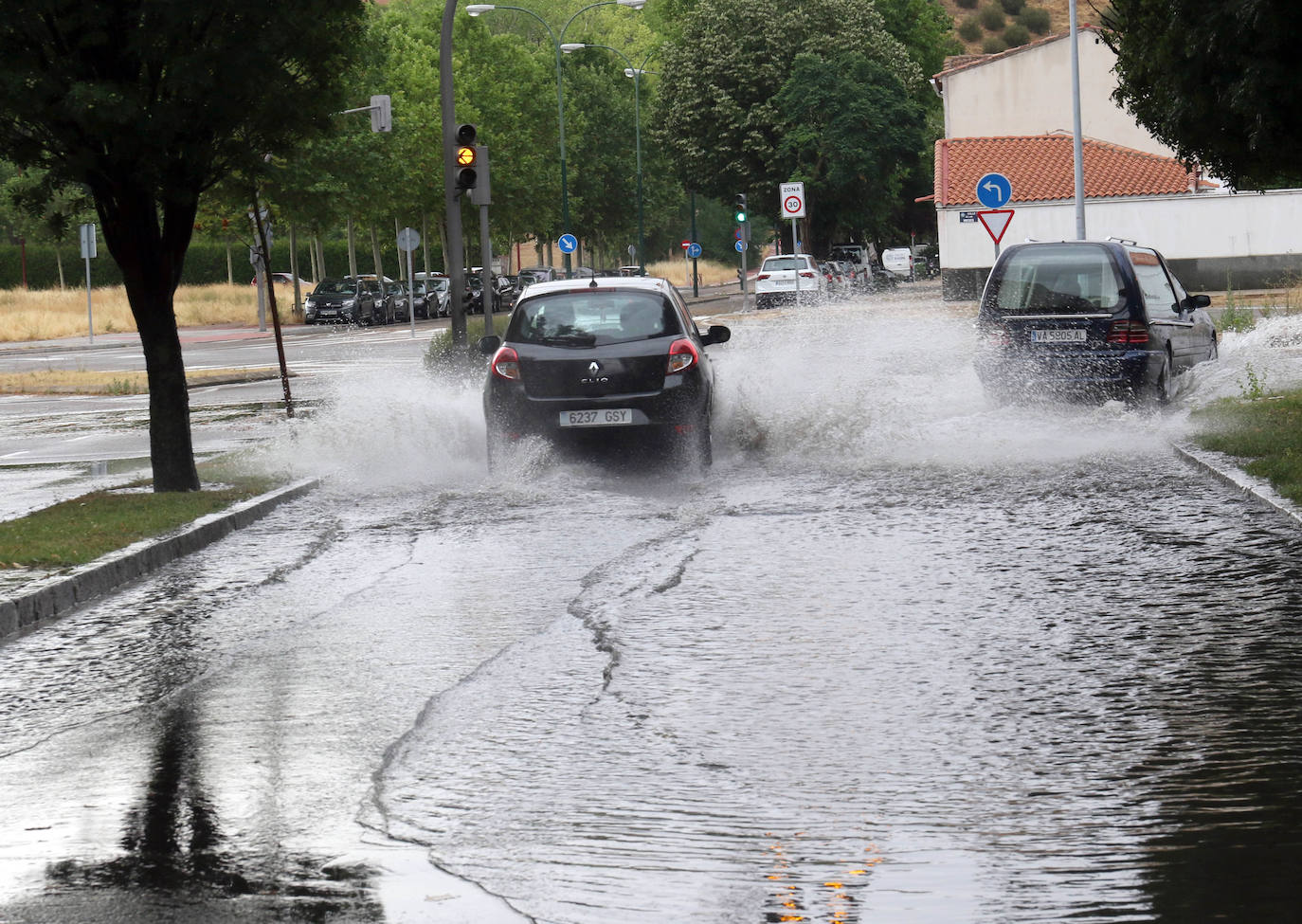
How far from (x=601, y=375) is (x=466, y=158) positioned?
31.4 feet

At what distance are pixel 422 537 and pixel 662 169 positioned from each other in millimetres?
84001

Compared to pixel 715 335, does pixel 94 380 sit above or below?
below

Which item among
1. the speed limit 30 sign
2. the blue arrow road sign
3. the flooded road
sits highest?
the speed limit 30 sign

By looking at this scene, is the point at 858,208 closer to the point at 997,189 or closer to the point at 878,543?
the point at 997,189

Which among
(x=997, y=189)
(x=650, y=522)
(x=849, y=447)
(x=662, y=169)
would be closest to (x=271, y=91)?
(x=650, y=522)

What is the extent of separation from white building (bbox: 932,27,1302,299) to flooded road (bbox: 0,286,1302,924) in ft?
120

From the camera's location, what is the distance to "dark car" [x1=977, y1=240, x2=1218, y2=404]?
16.8 meters

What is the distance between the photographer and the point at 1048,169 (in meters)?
56.9

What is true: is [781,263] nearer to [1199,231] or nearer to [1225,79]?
[1199,231]

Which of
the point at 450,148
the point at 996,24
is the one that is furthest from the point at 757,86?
the point at 996,24

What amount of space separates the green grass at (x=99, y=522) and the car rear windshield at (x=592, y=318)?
8.08ft

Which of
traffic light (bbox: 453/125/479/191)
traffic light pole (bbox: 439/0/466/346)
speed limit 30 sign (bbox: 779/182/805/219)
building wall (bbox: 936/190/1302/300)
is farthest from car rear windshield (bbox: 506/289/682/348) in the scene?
building wall (bbox: 936/190/1302/300)

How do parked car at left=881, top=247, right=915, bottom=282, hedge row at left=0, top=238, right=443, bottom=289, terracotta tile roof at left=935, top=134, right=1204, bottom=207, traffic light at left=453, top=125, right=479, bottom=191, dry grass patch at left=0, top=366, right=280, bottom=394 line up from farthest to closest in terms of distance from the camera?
hedge row at left=0, top=238, right=443, bottom=289
parked car at left=881, top=247, right=915, bottom=282
terracotta tile roof at left=935, top=134, right=1204, bottom=207
dry grass patch at left=0, top=366, right=280, bottom=394
traffic light at left=453, top=125, right=479, bottom=191

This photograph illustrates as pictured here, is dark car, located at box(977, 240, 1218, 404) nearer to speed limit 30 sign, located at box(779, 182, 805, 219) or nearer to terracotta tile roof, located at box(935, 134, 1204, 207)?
speed limit 30 sign, located at box(779, 182, 805, 219)
